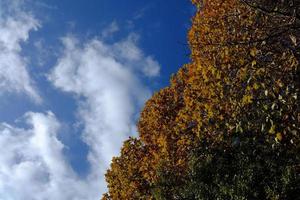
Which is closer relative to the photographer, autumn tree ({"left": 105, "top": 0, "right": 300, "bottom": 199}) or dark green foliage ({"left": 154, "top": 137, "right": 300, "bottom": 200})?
autumn tree ({"left": 105, "top": 0, "right": 300, "bottom": 199})

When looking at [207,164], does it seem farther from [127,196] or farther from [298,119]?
[298,119]

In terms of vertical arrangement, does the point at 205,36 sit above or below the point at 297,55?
above

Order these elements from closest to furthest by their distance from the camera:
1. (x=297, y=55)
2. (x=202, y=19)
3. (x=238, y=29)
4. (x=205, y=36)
→ (x=297, y=55) < (x=238, y=29) < (x=205, y=36) < (x=202, y=19)

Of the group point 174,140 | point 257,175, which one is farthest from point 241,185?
point 174,140

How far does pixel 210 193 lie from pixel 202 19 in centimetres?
1237

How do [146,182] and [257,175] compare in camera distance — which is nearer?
[257,175]

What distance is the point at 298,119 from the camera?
13672 mm

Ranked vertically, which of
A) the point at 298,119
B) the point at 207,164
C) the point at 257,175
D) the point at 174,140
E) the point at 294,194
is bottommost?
the point at 298,119

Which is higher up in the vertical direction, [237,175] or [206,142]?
[206,142]

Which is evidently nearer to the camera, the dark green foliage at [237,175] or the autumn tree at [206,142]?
the autumn tree at [206,142]

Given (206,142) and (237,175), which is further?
A: (206,142)

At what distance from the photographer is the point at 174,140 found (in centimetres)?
3738

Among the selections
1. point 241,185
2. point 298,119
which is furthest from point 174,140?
point 298,119

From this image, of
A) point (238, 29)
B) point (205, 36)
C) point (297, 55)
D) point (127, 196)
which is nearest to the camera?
point (297, 55)
